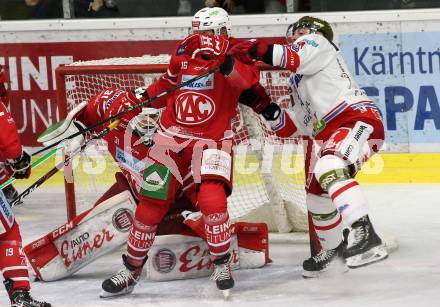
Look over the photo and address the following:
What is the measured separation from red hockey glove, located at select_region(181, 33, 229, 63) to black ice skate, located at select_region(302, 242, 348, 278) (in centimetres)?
98

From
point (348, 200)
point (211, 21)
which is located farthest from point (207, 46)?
point (348, 200)

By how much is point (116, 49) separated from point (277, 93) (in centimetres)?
169

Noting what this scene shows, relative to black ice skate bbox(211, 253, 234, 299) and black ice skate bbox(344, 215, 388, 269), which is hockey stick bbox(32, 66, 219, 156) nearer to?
black ice skate bbox(211, 253, 234, 299)

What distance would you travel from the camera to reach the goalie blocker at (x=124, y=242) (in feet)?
18.1

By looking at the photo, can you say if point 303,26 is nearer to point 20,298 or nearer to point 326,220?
point 326,220

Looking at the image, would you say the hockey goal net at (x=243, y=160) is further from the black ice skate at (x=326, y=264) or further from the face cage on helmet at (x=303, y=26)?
the black ice skate at (x=326, y=264)

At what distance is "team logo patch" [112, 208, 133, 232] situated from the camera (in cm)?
566

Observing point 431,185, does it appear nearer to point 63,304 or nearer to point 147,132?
point 147,132

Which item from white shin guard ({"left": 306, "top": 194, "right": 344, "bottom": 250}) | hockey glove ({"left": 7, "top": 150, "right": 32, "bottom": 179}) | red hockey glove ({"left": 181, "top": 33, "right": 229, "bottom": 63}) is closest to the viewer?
hockey glove ({"left": 7, "top": 150, "right": 32, "bottom": 179})

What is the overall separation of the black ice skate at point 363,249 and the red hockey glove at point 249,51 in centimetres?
82

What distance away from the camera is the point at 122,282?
5.25 metres

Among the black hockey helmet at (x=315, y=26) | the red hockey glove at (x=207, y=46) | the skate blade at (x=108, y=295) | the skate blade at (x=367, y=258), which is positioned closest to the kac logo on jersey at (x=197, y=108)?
the red hockey glove at (x=207, y=46)

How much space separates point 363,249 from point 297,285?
1.77 feet

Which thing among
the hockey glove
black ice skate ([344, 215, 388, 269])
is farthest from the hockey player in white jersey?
the hockey glove
